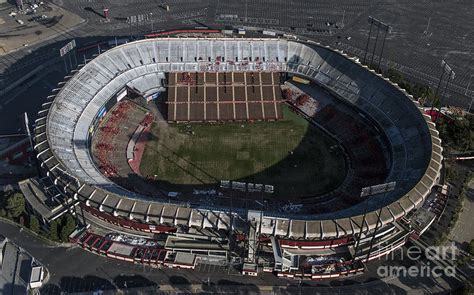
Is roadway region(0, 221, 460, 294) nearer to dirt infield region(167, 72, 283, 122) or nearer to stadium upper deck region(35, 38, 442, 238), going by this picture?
stadium upper deck region(35, 38, 442, 238)

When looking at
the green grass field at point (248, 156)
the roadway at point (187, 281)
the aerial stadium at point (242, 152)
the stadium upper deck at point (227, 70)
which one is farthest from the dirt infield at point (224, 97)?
the roadway at point (187, 281)

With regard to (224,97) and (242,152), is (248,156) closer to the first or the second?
(242,152)

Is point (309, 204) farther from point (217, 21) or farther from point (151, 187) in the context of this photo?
point (217, 21)

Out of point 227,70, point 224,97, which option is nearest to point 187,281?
point 224,97

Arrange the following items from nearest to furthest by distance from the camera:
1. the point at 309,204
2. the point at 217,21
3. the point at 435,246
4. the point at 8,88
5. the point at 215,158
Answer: the point at 435,246 < the point at 309,204 < the point at 215,158 < the point at 8,88 < the point at 217,21

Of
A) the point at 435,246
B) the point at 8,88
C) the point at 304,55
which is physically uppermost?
the point at 304,55

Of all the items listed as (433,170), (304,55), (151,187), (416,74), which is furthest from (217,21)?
(433,170)

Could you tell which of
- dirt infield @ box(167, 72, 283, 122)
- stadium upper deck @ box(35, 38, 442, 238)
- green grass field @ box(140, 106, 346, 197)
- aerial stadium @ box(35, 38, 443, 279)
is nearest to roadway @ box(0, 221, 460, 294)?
aerial stadium @ box(35, 38, 443, 279)
